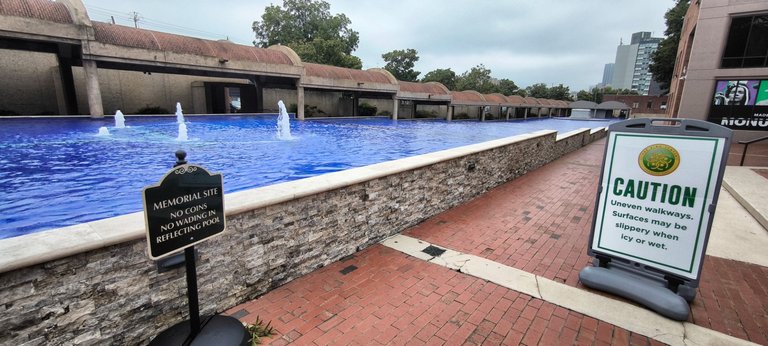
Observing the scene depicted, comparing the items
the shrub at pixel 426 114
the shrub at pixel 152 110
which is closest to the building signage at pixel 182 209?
the shrub at pixel 152 110

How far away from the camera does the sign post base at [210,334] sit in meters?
2.62

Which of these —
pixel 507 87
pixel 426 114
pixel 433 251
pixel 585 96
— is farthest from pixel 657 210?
pixel 585 96

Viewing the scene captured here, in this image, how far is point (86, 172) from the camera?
8.52 m

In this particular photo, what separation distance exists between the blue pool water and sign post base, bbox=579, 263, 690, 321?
702 centimetres

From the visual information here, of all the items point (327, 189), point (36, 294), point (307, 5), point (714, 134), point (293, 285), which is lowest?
point (293, 285)

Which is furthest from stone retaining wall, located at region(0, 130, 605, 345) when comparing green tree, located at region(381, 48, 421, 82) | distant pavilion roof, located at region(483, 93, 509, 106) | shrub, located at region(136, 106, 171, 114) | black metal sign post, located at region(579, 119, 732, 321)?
green tree, located at region(381, 48, 421, 82)

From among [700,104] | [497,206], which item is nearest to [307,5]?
[700,104]

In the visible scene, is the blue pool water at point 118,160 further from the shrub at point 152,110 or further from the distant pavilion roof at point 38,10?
the shrub at point 152,110

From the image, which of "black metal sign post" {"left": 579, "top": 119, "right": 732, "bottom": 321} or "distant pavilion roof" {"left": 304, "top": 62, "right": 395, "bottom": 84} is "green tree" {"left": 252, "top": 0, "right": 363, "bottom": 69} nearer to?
"distant pavilion roof" {"left": 304, "top": 62, "right": 395, "bottom": 84}

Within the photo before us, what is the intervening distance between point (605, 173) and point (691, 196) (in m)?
0.77

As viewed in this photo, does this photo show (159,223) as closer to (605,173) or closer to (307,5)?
(605,173)

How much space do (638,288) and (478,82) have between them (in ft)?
242

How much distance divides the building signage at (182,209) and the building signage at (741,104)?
2433cm

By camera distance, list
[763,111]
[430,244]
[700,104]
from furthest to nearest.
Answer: [700,104]
[763,111]
[430,244]
